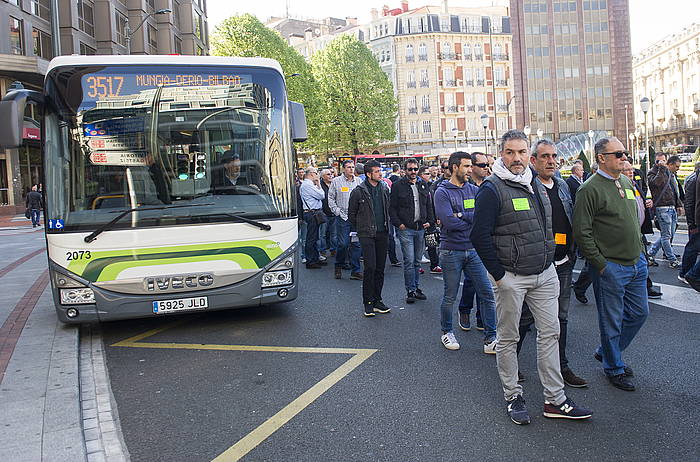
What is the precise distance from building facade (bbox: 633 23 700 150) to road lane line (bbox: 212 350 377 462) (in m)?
93.9

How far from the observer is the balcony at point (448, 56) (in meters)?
81.6

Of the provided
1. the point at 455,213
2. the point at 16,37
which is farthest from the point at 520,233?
the point at 16,37

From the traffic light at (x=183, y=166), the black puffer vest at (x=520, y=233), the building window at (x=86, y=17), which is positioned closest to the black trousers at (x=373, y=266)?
the traffic light at (x=183, y=166)

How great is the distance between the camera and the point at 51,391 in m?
5.37

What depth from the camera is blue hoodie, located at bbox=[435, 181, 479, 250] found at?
6445 millimetres

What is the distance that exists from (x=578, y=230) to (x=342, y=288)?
5620 millimetres

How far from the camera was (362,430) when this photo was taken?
4.36m

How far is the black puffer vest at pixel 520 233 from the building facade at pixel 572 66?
88.2 m

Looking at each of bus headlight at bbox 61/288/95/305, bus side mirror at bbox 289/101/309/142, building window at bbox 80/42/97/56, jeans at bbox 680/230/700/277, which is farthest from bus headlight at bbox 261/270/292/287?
building window at bbox 80/42/97/56

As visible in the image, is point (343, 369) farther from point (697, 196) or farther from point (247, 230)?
point (697, 196)

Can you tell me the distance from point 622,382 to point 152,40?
50.3 m

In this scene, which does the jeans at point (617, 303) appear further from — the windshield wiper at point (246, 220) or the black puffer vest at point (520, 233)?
the windshield wiper at point (246, 220)

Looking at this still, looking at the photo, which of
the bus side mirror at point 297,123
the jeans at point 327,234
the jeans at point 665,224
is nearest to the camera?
the bus side mirror at point 297,123

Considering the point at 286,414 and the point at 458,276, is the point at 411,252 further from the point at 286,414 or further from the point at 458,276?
the point at 286,414
